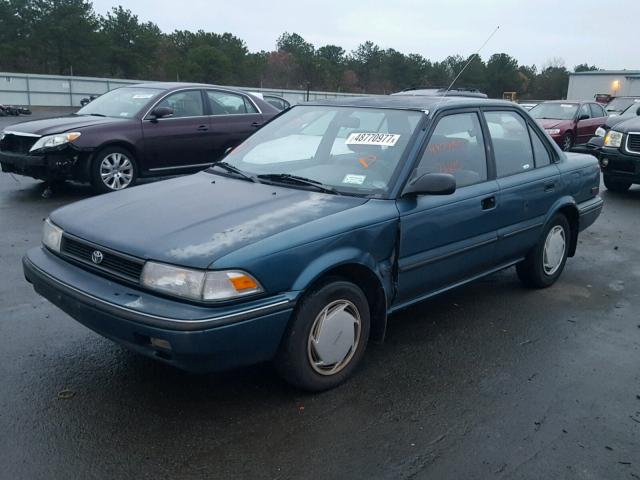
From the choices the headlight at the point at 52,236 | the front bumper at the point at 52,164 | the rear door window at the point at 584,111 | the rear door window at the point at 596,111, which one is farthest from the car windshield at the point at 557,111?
the headlight at the point at 52,236

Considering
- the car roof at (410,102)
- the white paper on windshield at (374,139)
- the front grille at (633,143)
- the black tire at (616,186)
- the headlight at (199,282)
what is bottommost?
the black tire at (616,186)

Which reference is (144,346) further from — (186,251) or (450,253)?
(450,253)

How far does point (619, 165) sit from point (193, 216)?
8732 mm

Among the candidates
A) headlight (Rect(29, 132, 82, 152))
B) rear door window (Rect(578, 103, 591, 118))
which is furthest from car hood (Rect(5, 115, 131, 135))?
rear door window (Rect(578, 103, 591, 118))

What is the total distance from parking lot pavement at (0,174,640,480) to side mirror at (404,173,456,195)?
3.54 ft

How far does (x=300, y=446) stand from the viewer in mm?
2881

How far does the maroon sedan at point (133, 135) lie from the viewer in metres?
7.77

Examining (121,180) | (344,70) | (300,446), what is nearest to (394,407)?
(300,446)

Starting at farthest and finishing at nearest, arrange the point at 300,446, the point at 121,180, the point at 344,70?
the point at 344,70
the point at 121,180
the point at 300,446

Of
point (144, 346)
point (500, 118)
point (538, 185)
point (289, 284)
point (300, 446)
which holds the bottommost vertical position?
point (300, 446)

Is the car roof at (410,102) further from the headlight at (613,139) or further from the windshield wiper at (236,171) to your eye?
the headlight at (613,139)

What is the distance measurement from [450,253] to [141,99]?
246 inches

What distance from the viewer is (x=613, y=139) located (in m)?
10.0

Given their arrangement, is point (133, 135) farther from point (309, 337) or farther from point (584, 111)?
point (584, 111)
